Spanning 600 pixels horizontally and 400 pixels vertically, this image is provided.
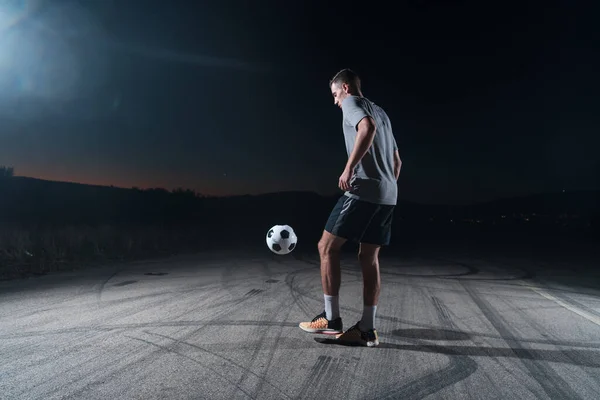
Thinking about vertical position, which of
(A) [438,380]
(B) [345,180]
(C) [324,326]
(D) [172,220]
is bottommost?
(A) [438,380]

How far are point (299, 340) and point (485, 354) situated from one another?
1604 mm

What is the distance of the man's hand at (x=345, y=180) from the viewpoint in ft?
12.0

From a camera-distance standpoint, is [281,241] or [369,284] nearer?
[369,284]

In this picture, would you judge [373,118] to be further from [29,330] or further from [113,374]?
[29,330]

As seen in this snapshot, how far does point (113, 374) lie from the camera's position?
9.70 ft

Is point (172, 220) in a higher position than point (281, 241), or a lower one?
higher

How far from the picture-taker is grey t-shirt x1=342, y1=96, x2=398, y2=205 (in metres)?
3.74

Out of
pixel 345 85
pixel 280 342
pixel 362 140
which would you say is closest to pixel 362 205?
pixel 362 140

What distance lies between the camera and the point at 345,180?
3.67 meters

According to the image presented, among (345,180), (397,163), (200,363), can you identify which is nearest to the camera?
(200,363)

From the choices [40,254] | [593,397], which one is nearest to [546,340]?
[593,397]

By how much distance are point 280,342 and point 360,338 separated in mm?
721

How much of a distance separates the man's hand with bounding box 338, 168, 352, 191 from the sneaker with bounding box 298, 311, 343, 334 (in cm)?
127

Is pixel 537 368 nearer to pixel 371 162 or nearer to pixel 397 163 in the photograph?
pixel 371 162
